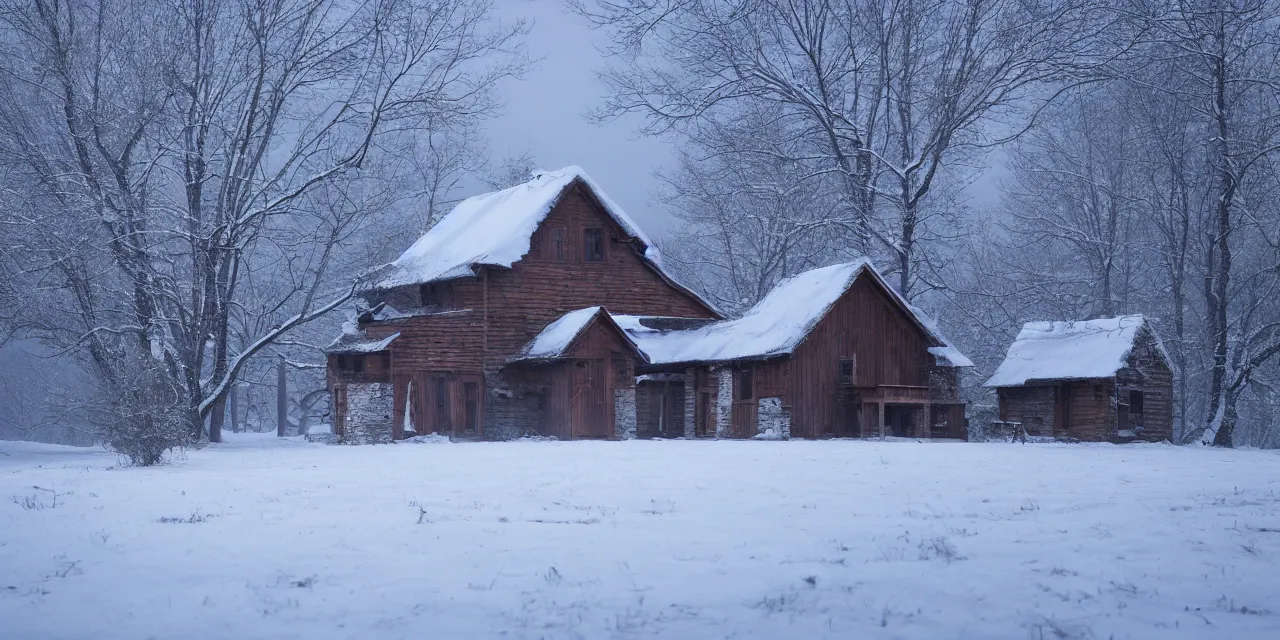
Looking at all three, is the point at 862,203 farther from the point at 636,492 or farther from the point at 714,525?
the point at 714,525

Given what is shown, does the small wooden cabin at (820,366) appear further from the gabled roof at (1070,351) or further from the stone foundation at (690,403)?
the gabled roof at (1070,351)

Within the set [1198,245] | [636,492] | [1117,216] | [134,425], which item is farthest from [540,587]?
[1117,216]

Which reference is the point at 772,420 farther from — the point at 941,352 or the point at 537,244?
the point at 537,244

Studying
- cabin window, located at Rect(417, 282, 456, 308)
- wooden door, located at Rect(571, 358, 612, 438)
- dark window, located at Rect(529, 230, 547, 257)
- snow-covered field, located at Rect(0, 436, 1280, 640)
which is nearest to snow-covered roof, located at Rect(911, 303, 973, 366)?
wooden door, located at Rect(571, 358, 612, 438)

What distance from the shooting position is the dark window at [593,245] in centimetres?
3875

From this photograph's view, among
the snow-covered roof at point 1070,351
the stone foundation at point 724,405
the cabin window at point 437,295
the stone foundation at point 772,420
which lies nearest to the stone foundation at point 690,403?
the stone foundation at point 724,405

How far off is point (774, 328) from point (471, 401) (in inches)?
412

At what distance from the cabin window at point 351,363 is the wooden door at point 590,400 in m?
8.02

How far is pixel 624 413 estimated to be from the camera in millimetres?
35312

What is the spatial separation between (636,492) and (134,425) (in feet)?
35.2

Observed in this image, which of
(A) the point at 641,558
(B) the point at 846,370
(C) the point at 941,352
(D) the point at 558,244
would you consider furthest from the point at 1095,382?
(A) the point at 641,558

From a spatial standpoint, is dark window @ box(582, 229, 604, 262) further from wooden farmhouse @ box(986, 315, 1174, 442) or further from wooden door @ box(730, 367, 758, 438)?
wooden farmhouse @ box(986, 315, 1174, 442)

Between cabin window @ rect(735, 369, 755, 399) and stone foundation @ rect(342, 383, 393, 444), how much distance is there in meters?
11.4

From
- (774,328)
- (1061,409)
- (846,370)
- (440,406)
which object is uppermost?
(774,328)
